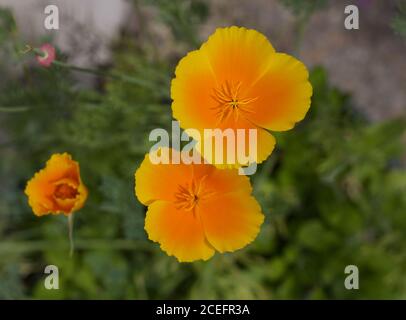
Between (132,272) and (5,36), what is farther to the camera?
(132,272)

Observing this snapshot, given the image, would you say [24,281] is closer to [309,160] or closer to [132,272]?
[132,272]

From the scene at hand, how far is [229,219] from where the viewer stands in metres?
0.73

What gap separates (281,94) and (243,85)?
5 cm

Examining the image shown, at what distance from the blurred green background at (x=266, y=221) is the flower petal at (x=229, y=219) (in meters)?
0.37

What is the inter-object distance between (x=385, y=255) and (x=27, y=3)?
99 cm

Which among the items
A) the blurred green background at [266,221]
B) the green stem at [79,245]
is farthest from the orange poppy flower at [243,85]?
the green stem at [79,245]

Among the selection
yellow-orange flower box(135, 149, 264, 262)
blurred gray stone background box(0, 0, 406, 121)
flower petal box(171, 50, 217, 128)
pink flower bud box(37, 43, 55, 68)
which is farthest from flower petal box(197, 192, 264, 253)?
blurred gray stone background box(0, 0, 406, 121)

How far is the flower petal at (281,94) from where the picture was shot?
70cm

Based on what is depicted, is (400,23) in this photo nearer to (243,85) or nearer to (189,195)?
(243,85)

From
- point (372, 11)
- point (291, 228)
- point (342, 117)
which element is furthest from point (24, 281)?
point (372, 11)

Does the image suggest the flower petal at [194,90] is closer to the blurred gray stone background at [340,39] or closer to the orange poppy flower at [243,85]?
the orange poppy flower at [243,85]

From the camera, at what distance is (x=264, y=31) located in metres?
1.49
